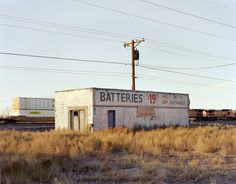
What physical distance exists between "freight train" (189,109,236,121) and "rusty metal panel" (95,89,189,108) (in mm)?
29230

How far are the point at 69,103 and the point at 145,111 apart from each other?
22.5 feet

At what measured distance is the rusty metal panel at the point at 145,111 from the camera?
3453cm

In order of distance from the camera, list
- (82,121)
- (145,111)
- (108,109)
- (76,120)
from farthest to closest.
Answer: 1. (145,111)
2. (76,120)
3. (108,109)
4. (82,121)

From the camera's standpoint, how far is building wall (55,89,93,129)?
99.9 ft

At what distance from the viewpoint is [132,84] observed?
38.8m

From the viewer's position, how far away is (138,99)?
34469 mm

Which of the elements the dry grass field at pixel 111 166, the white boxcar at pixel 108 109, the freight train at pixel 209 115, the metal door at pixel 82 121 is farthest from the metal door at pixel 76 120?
the freight train at pixel 209 115

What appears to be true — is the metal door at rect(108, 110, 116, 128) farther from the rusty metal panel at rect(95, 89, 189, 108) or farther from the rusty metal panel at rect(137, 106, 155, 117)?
the rusty metal panel at rect(137, 106, 155, 117)

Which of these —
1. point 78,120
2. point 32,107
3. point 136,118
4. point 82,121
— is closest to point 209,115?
point 32,107

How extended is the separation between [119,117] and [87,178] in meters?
21.9

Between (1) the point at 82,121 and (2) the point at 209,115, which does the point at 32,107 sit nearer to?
(2) the point at 209,115

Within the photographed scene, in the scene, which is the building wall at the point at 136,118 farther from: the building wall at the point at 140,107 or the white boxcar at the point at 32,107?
the white boxcar at the point at 32,107

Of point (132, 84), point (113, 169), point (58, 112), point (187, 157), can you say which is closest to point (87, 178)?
point (113, 169)

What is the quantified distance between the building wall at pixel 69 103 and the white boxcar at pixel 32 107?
29.1 meters
